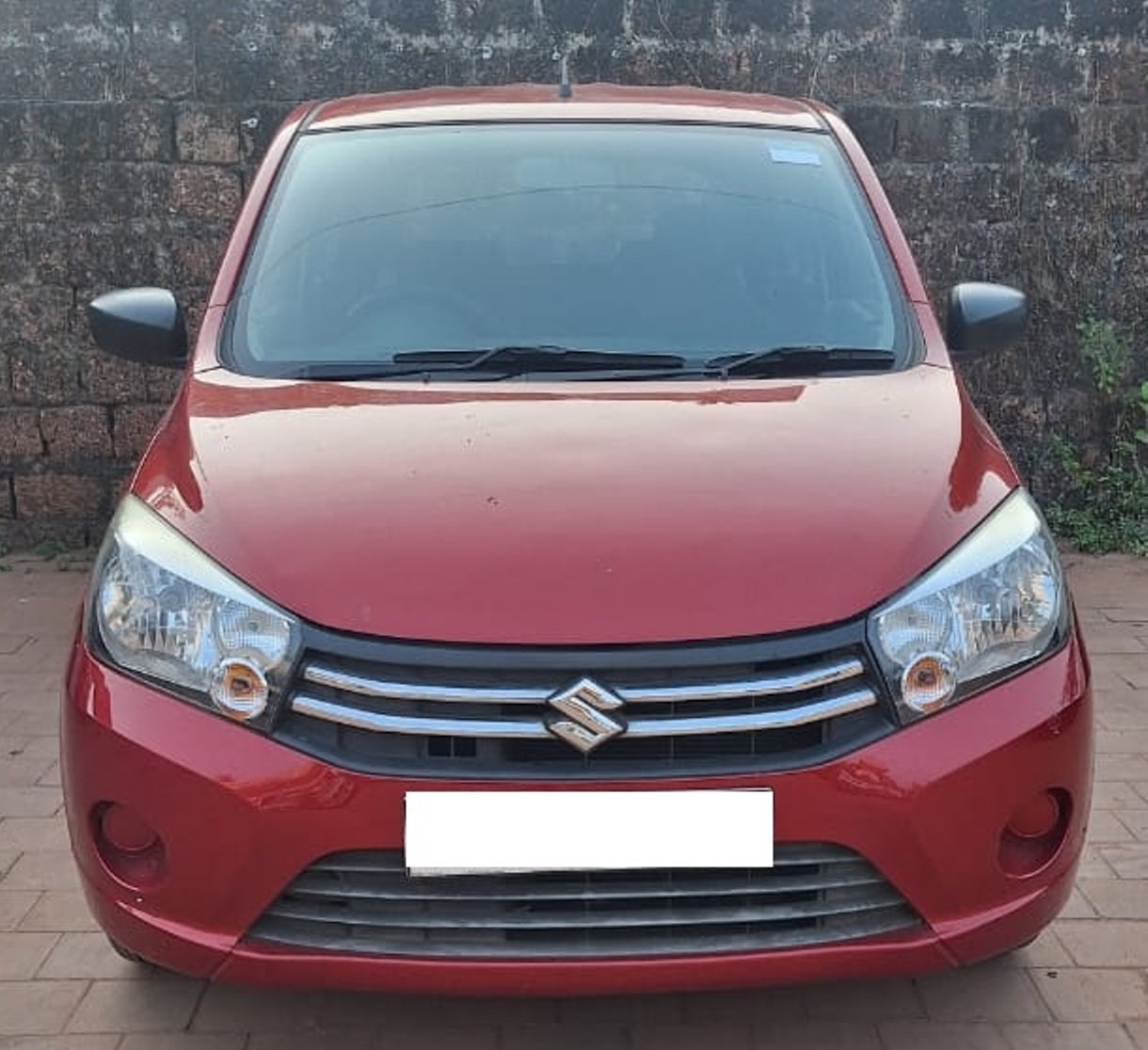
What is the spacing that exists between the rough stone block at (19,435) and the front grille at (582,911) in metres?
4.12

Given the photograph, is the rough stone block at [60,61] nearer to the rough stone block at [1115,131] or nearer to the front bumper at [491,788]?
the rough stone block at [1115,131]

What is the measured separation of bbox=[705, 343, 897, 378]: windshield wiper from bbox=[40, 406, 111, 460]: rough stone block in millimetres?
3583

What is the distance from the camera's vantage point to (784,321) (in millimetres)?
3020

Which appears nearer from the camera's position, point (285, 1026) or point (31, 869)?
point (285, 1026)

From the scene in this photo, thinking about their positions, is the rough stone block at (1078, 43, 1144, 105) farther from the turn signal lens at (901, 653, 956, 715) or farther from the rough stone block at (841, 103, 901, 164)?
the turn signal lens at (901, 653, 956, 715)

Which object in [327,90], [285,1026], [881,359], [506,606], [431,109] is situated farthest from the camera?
[327,90]

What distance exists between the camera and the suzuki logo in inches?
79.5

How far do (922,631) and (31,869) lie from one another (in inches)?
86.8

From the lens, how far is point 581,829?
2031 mm

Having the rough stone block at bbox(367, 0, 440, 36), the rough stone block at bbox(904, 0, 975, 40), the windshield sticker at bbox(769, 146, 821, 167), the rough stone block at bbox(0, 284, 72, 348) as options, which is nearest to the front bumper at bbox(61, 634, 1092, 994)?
the windshield sticker at bbox(769, 146, 821, 167)

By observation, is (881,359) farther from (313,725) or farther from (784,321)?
(313,725)

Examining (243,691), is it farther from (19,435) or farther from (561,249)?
(19,435)

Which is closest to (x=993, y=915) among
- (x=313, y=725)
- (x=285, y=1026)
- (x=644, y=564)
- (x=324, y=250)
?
(x=644, y=564)

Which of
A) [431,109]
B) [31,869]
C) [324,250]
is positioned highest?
[431,109]
